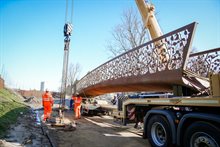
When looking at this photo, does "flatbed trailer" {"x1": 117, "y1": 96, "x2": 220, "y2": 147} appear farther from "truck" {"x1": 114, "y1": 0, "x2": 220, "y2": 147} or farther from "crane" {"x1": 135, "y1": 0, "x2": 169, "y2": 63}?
"crane" {"x1": 135, "y1": 0, "x2": 169, "y2": 63}

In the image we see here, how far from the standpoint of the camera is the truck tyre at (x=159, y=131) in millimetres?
5325

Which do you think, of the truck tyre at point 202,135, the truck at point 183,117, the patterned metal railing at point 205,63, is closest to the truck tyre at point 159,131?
the truck at point 183,117

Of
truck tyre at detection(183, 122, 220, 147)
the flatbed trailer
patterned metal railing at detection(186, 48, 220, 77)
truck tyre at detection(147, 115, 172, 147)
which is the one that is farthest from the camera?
patterned metal railing at detection(186, 48, 220, 77)

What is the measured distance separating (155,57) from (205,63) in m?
1.95

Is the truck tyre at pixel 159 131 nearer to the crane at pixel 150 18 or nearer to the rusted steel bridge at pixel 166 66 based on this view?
the rusted steel bridge at pixel 166 66

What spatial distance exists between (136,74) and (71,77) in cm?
4883

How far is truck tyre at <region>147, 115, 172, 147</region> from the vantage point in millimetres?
5325

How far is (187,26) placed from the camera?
570 cm

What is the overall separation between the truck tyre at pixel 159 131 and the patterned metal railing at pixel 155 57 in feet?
5.17

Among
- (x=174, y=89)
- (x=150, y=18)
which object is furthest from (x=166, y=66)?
(x=150, y=18)

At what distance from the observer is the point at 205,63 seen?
7.59 meters

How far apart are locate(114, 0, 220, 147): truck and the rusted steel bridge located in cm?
28

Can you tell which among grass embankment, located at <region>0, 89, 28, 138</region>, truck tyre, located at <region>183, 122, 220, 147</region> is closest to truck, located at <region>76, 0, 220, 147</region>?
truck tyre, located at <region>183, 122, 220, 147</region>

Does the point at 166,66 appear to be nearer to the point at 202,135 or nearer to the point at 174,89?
the point at 174,89
